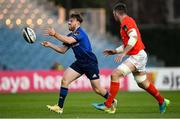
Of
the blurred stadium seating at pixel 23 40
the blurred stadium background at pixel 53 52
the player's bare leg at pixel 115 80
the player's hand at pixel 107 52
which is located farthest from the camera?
the blurred stadium seating at pixel 23 40

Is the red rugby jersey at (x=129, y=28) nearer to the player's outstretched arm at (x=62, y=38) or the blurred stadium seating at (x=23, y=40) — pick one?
the player's outstretched arm at (x=62, y=38)

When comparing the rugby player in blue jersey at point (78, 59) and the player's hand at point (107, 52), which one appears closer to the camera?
the rugby player in blue jersey at point (78, 59)

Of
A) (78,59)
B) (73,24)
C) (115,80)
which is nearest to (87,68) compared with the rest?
(78,59)

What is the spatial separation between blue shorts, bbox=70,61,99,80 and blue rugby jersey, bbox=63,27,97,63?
10 cm

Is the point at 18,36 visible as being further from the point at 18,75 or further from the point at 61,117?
the point at 61,117

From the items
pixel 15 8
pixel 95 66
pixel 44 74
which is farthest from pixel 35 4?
pixel 95 66

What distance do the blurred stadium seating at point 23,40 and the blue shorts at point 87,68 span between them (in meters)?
17.6

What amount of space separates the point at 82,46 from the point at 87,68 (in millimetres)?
559

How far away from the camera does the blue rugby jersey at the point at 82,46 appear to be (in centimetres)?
1911

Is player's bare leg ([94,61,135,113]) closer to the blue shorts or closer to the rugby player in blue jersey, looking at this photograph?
the rugby player in blue jersey

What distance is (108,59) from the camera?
41594 mm

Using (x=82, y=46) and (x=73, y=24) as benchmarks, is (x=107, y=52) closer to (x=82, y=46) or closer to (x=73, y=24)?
(x=82, y=46)

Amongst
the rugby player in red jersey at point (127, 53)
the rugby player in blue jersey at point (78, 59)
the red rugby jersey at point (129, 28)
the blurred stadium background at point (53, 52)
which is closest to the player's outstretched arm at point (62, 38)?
the rugby player in blue jersey at point (78, 59)

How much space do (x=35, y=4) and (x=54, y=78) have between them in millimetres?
8231
